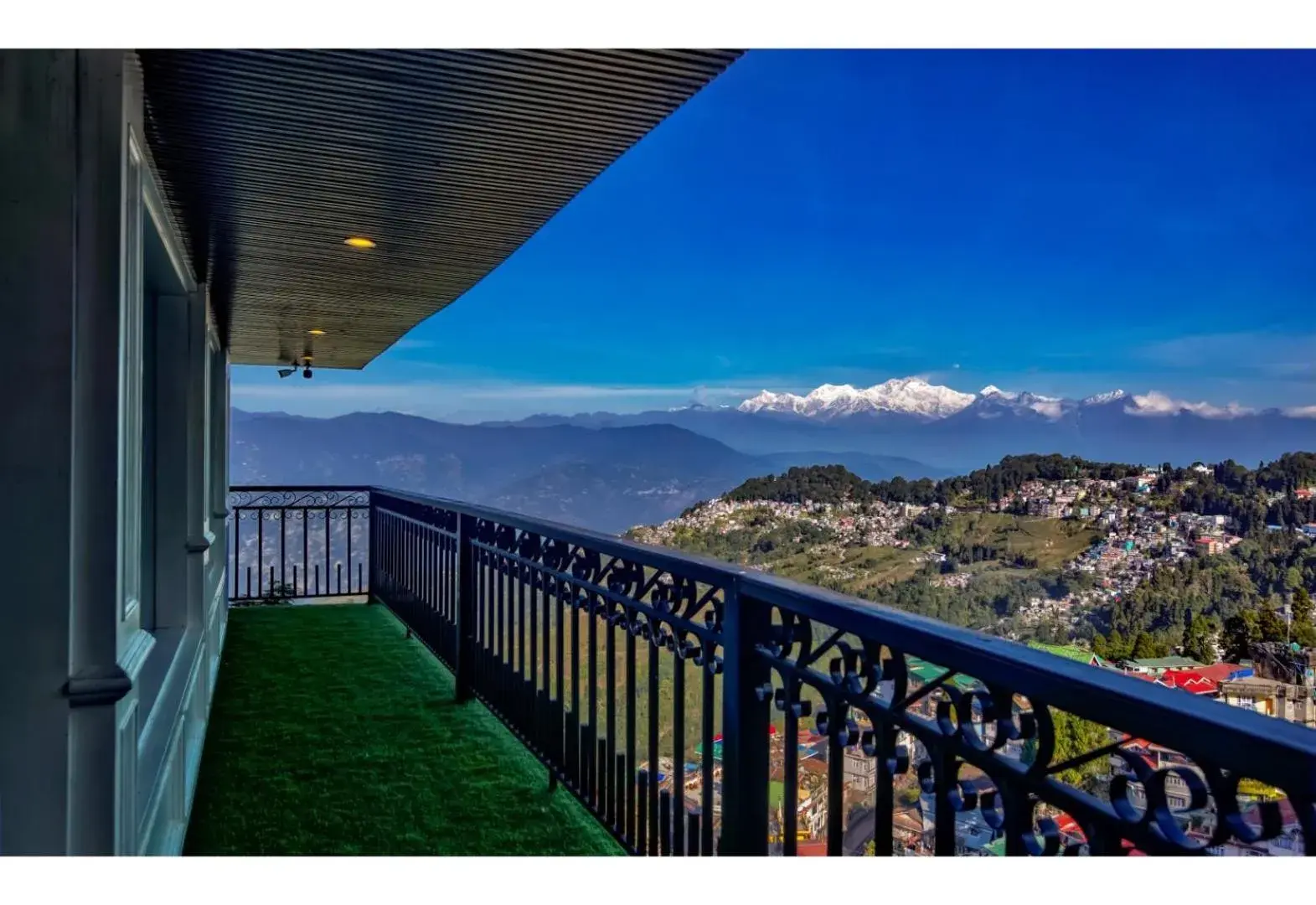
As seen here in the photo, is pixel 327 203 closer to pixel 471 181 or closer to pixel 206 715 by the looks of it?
pixel 471 181

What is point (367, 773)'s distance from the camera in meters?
3.17

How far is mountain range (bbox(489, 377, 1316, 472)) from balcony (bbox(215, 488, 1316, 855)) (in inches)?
771

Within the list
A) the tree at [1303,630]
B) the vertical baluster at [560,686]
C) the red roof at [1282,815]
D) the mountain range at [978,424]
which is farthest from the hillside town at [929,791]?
the mountain range at [978,424]

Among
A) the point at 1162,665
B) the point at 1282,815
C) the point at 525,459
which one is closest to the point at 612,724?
the point at 1282,815

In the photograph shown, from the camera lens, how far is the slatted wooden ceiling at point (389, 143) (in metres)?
1.84

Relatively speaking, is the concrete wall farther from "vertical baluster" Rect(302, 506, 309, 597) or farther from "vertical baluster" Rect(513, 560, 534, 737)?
"vertical baluster" Rect(302, 506, 309, 597)

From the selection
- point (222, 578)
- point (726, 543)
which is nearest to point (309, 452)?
point (726, 543)

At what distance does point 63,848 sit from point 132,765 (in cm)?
28

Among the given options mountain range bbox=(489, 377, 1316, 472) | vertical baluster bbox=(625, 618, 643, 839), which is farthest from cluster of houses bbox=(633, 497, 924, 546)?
vertical baluster bbox=(625, 618, 643, 839)

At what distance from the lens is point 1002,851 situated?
111cm

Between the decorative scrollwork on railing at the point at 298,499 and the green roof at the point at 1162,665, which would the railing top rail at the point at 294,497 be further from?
the green roof at the point at 1162,665

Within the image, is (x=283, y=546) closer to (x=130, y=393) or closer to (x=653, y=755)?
(x=653, y=755)

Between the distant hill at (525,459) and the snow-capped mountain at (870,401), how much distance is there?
30.2ft

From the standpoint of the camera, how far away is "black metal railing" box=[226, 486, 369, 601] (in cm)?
751
